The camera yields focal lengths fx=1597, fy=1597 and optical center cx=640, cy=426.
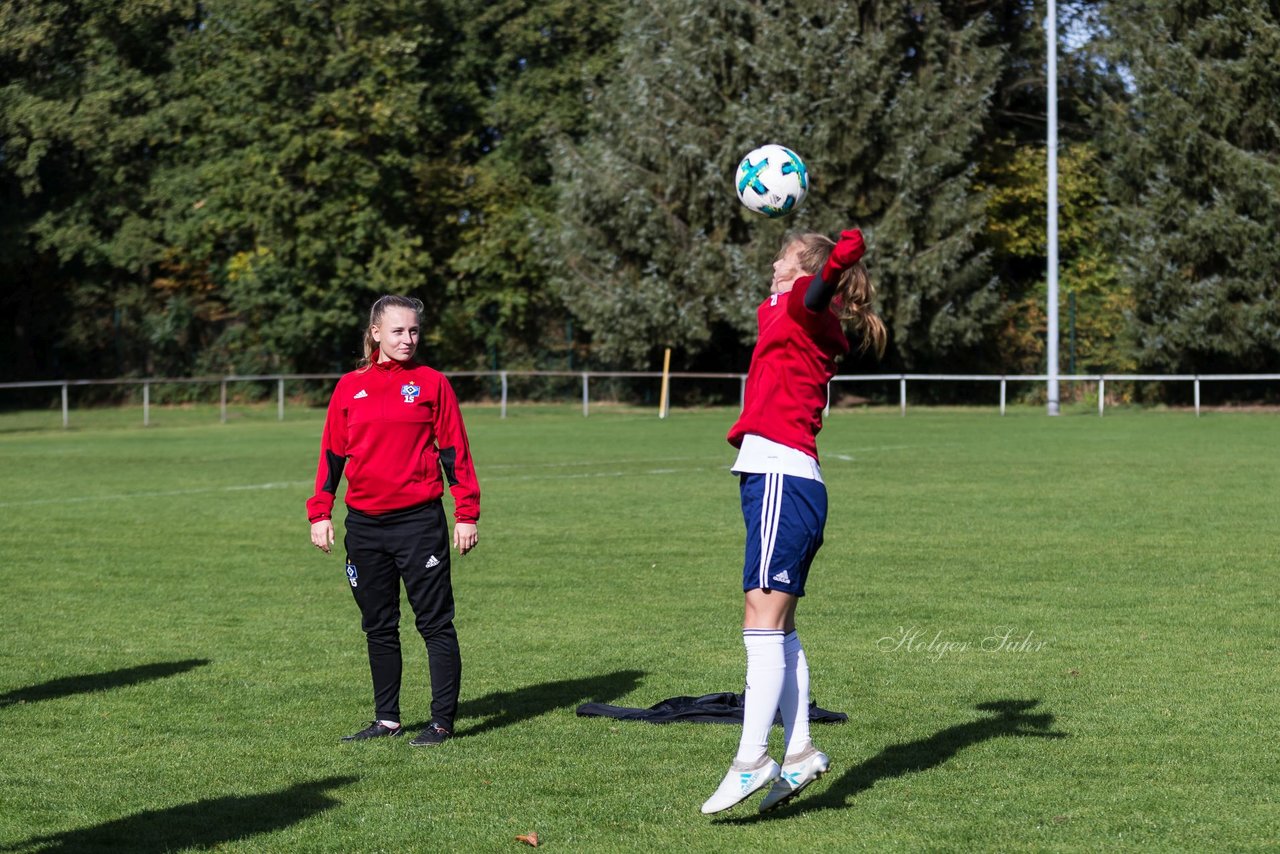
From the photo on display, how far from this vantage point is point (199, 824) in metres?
5.56

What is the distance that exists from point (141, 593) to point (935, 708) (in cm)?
624

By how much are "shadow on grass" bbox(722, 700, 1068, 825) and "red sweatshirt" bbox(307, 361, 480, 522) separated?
1.90 m

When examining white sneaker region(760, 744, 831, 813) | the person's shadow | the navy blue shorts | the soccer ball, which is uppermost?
the soccer ball

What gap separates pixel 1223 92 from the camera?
38281 millimetres

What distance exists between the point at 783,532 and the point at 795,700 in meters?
0.69

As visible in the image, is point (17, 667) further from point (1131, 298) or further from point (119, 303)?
point (119, 303)

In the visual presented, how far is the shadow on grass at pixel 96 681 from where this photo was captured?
7.81m

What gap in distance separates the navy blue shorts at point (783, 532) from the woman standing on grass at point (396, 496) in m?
1.63

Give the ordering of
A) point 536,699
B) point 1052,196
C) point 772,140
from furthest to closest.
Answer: point 772,140
point 1052,196
point 536,699

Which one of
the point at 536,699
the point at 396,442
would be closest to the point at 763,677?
the point at 396,442

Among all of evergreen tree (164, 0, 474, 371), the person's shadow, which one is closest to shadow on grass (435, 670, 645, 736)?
the person's shadow

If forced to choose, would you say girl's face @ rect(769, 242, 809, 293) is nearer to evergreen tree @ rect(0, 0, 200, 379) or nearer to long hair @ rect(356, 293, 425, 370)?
long hair @ rect(356, 293, 425, 370)

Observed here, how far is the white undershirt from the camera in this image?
558 cm

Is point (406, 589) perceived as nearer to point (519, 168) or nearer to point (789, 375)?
point (789, 375)
